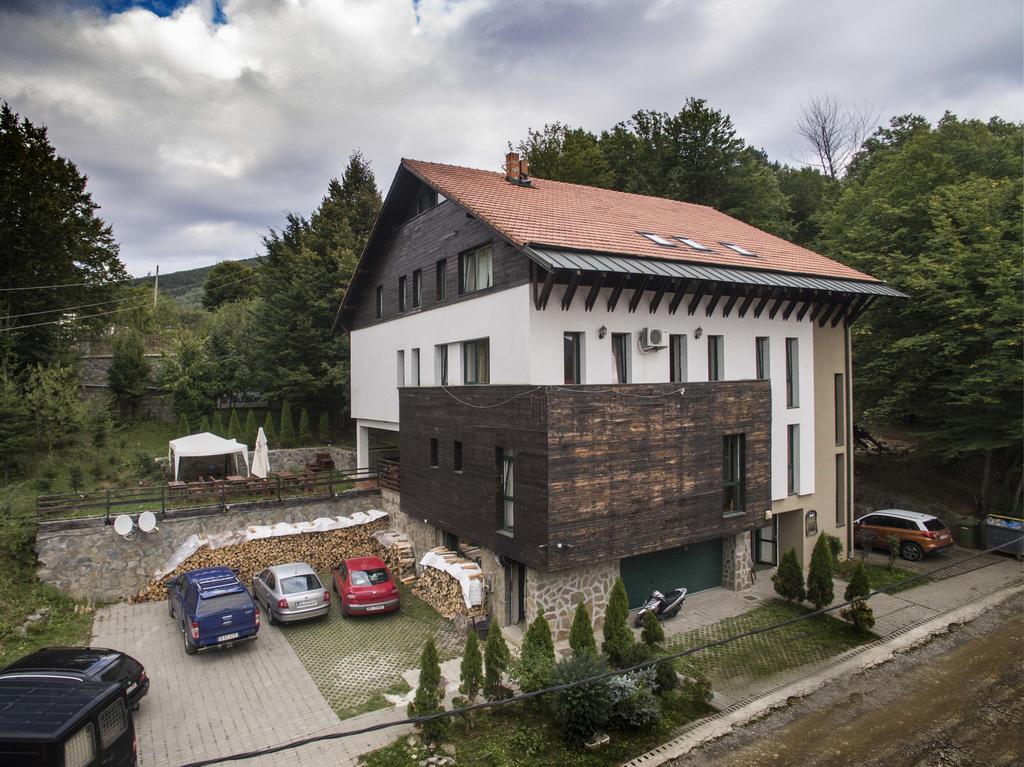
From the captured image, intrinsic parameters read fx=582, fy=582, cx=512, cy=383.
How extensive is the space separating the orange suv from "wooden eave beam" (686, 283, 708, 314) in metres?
11.9

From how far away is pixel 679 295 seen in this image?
15250 mm

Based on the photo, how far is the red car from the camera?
1502 cm

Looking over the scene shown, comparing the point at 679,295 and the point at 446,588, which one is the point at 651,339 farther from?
the point at 446,588

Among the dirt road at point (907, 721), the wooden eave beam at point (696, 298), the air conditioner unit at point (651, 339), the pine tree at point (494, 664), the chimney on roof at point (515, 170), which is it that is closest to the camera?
the dirt road at point (907, 721)

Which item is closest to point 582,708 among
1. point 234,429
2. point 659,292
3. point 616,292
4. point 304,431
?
point 616,292

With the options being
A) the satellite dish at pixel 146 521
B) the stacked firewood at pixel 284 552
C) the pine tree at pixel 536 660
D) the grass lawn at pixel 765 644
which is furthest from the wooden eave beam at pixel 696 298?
the satellite dish at pixel 146 521

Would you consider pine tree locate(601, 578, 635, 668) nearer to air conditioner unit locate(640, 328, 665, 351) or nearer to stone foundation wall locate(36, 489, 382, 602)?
air conditioner unit locate(640, 328, 665, 351)

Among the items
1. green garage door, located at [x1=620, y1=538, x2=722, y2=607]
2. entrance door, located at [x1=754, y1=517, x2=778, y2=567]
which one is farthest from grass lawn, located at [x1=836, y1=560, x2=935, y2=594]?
green garage door, located at [x1=620, y1=538, x2=722, y2=607]

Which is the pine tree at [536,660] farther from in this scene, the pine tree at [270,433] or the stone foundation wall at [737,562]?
the pine tree at [270,433]

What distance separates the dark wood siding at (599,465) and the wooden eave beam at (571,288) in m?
2.23

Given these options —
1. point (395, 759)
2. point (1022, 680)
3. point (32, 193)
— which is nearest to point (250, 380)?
point (32, 193)

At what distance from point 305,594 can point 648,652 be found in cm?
856

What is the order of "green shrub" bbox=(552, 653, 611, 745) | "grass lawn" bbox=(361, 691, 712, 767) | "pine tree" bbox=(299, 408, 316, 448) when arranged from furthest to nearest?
1. "pine tree" bbox=(299, 408, 316, 448)
2. "green shrub" bbox=(552, 653, 611, 745)
3. "grass lawn" bbox=(361, 691, 712, 767)

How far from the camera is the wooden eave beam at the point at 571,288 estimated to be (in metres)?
13.4
